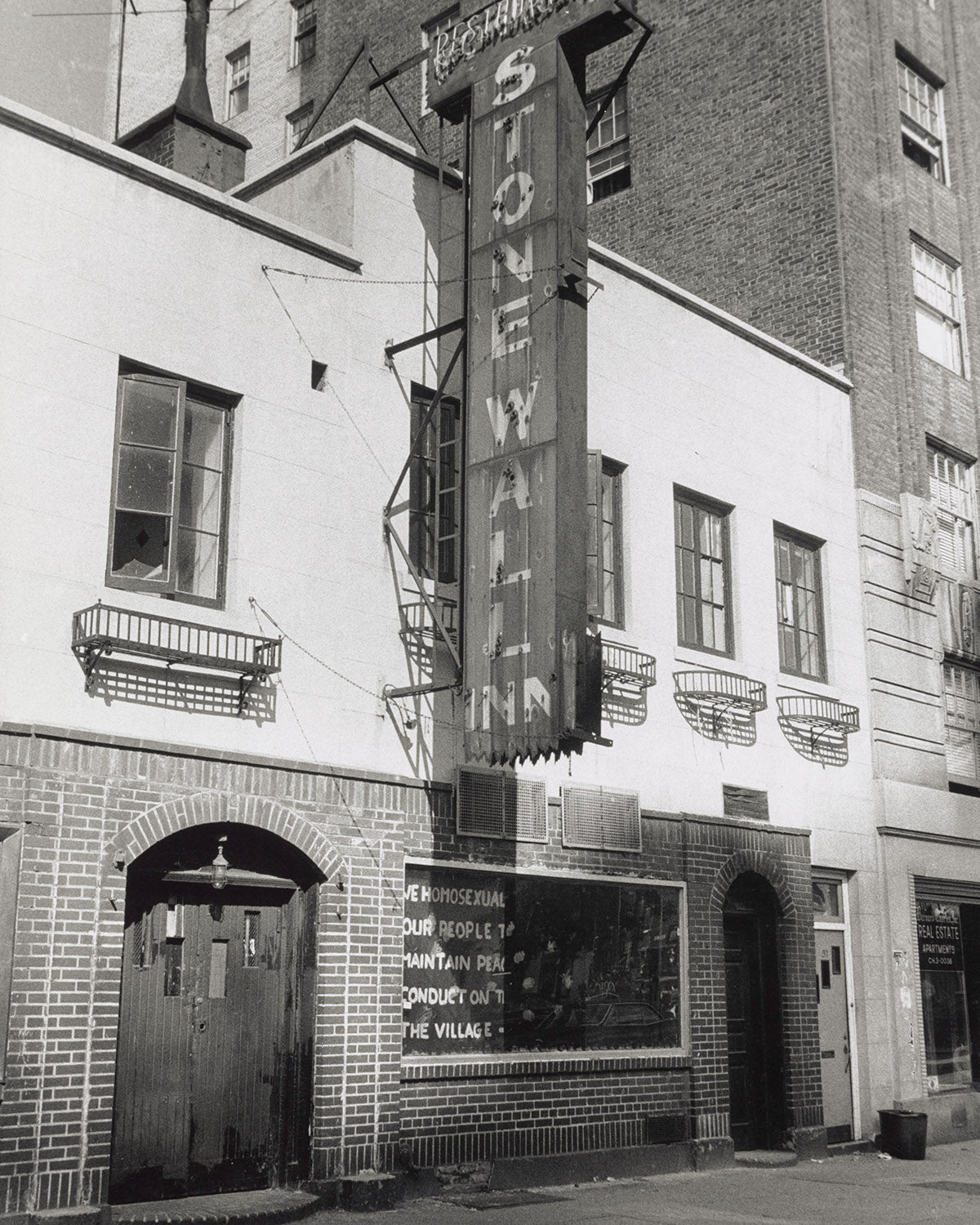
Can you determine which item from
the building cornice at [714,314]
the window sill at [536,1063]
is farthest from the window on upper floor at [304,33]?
the window sill at [536,1063]

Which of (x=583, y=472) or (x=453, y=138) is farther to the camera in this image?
(x=453, y=138)

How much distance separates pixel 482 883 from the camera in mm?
12688

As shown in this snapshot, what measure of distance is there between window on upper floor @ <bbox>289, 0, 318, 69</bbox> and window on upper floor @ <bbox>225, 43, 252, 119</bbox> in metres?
1.28

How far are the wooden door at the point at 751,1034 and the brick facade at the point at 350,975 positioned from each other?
219 mm

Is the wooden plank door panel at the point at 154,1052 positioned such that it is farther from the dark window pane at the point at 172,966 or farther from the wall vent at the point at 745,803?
the wall vent at the point at 745,803

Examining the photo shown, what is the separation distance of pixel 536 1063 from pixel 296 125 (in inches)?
790

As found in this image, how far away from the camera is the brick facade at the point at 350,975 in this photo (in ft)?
31.6

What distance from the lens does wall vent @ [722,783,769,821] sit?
15250 millimetres

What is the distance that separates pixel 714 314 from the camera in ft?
54.2

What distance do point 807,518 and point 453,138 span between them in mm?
9770

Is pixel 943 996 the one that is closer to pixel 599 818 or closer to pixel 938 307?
Result: pixel 599 818

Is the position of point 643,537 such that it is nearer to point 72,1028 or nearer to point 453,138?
point 72,1028

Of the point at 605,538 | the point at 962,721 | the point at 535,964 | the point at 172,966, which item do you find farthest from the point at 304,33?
the point at 172,966

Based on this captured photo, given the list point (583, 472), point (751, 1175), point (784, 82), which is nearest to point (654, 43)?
point (784, 82)
